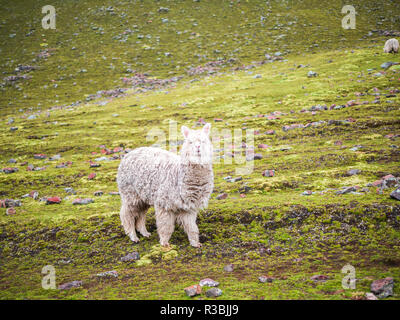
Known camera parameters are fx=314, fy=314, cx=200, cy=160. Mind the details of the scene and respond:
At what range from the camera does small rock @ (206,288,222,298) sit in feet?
21.3

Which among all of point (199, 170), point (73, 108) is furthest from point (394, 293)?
point (73, 108)

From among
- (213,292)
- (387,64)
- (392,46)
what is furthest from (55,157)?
(392,46)

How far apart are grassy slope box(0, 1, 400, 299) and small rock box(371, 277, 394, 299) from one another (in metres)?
0.18

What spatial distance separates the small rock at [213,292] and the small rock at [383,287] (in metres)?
2.93

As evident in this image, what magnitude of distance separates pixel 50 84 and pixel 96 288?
43009mm

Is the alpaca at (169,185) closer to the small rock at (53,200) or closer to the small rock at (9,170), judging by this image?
the small rock at (53,200)

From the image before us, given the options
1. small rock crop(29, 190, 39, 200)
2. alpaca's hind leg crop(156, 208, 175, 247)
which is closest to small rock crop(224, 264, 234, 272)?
alpaca's hind leg crop(156, 208, 175, 247)

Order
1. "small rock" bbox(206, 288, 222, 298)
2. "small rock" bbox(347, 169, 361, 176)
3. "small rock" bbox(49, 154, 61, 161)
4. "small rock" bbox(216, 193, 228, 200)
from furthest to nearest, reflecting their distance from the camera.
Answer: "small rock" bbox(49, 154, 61, 161)
"small rock" bbox(216, 193, 228, 200)
"small rock" bbox(347, 169, 361, 176)
"small rock" bbox(206, 288, 222, 298)

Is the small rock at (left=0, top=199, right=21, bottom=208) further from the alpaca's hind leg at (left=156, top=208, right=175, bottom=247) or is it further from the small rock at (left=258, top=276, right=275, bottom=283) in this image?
the small rock at (left=258, top=276, right=275, bottom=283)

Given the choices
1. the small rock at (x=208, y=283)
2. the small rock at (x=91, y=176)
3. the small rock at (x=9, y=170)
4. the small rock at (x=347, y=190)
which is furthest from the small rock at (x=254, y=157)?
the small rock at (x=9, y=170)

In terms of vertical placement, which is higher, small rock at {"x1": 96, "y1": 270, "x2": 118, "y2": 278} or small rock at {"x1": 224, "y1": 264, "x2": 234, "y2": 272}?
small rock at {"x1": 224, "y1": 264, "x2": 234, "y2": 272}

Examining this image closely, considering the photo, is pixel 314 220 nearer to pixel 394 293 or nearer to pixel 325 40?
pixel 394 293

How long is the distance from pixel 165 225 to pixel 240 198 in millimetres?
3888

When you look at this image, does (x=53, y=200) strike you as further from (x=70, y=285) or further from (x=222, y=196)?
(x=222, y=196)
